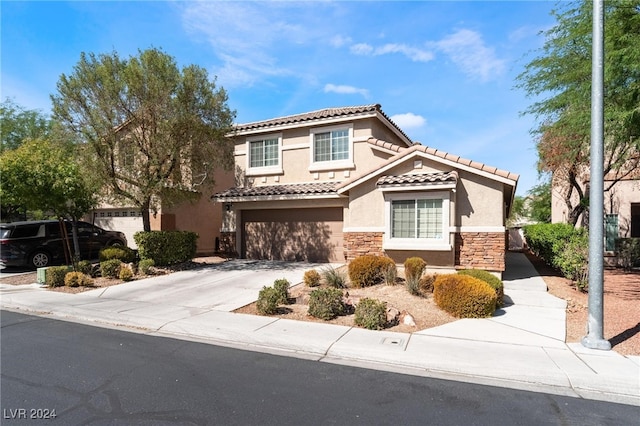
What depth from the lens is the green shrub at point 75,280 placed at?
11406 mm

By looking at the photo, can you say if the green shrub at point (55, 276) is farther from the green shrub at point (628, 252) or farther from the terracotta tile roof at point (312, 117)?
the green shrub at point (628, 252)

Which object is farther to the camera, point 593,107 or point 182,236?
point 182,236

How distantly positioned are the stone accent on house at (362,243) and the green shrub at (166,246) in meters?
6.49

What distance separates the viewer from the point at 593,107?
6105mm

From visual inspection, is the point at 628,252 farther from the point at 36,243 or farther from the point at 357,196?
the point at 36,243

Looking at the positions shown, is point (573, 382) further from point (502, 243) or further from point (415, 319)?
point (502, 243)

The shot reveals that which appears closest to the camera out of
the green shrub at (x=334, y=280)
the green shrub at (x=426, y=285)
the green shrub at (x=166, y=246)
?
the green shrub at (x=426, y=285)

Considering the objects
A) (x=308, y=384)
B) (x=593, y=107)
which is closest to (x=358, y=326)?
(x=308, y=384)

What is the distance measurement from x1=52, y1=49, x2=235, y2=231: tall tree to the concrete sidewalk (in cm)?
417

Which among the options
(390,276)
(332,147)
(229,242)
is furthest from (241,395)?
(229,242)

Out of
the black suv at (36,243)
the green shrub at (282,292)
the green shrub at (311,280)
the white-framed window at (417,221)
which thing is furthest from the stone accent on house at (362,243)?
the black suv at (36,243)

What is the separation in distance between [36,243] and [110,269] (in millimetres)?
4928

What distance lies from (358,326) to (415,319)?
1254 millimetres

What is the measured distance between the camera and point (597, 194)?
6055 mm
